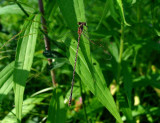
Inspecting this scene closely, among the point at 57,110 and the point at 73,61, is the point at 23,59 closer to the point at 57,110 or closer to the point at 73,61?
the point at 73,61

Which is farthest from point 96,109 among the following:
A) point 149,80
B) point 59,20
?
point 59,20

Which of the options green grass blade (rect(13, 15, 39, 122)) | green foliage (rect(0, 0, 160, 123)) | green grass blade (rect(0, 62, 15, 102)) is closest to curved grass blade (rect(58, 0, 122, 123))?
green foliage (rect(0, 0, 160, 123))

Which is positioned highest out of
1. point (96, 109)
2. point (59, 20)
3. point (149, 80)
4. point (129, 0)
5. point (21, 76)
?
point (59, 20)

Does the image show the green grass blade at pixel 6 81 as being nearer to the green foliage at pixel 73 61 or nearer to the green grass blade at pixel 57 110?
the green foliage at pixel 73 61

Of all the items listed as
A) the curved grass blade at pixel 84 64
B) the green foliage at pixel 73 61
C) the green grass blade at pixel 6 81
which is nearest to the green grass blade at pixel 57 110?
the green foliage at pixel 73 61

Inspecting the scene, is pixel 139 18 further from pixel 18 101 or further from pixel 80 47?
pixel 18 101

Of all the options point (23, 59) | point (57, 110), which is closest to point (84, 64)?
point (23, 59)
